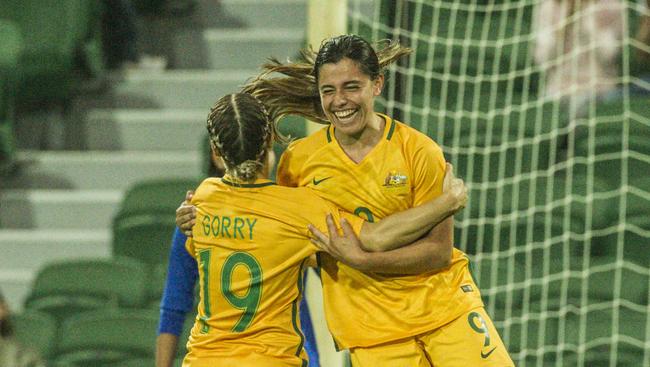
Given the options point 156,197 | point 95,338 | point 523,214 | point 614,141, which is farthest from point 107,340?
point 614,141

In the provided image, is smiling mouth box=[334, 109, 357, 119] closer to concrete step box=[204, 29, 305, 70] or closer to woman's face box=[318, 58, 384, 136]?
woman's face box=[318, 58, 384, 136]

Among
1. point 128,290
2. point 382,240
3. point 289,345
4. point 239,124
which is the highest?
point 239,124

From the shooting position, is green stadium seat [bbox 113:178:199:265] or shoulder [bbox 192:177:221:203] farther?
green stadium seat [bbox 113:178:199:265]

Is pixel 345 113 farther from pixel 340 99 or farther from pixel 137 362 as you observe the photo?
pixel 137 362

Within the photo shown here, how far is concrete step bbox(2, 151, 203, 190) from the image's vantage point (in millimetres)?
6844

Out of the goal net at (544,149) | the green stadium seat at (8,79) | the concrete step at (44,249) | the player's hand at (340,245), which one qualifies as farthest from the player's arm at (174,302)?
the green stadium seat at (8,79)

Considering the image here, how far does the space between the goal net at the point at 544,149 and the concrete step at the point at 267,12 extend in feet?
3.41

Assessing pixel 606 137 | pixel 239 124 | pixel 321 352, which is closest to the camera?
pixel 239 124

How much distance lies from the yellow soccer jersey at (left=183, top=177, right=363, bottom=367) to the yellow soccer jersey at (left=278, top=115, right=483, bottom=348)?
127 mm

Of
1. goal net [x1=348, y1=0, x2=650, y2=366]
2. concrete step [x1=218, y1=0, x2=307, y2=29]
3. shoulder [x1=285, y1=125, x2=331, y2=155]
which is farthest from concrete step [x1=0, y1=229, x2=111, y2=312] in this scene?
shoulder [x1=285, y1=125, x2=331, y2=155]

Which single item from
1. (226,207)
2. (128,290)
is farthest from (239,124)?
(128,290)

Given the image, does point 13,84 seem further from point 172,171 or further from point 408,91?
point 408,91

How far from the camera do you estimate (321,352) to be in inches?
154

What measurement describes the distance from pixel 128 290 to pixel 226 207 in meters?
2.65
